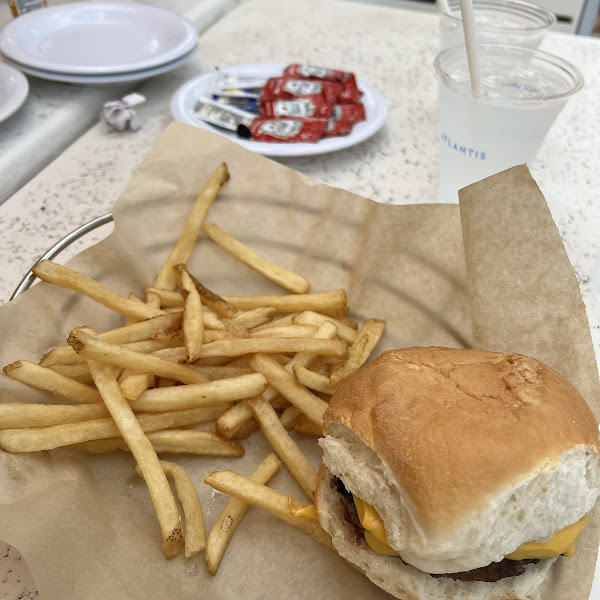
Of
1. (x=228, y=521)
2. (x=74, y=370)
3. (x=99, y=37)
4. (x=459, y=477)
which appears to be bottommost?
(x=228, y=521)

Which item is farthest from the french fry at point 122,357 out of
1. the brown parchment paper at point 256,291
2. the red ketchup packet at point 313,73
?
the red ketchup packet at point 313,73

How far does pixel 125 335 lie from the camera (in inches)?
58.7

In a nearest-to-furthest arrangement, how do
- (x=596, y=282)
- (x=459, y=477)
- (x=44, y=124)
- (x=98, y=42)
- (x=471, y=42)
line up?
(x=459, y=477) < (x=471, y=42) < (x=596, y=282) < (x=44, y=124) < (x=98, y=42)

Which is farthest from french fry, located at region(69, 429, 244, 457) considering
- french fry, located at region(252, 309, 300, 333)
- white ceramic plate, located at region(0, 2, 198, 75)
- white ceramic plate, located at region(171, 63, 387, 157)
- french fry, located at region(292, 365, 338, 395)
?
white ceramic plate, located at region(0, 2, 198, 75)

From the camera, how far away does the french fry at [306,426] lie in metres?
1.50

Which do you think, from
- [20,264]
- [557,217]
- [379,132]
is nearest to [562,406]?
[557,217]

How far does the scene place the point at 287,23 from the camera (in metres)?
3.53

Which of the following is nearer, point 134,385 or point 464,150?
point 134,385

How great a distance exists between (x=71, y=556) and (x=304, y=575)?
473mm

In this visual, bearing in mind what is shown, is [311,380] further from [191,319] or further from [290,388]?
[191,319]

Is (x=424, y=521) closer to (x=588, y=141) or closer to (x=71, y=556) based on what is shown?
(x=71, y=556)

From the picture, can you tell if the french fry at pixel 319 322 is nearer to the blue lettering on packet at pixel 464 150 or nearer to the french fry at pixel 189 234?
the french fry at pixel 189 234

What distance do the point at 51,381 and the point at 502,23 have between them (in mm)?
2258

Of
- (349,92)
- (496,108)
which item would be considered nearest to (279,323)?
(496,108)
